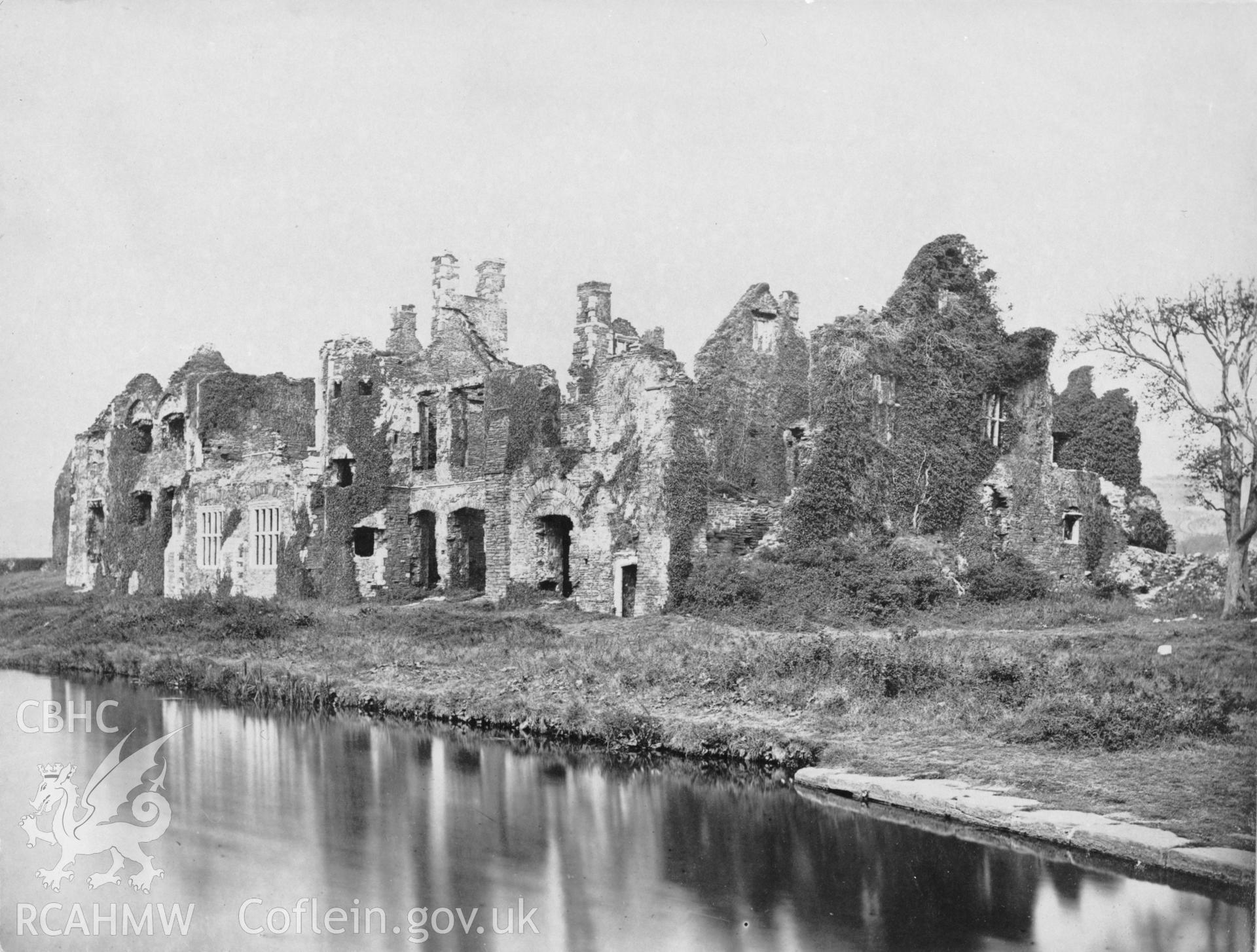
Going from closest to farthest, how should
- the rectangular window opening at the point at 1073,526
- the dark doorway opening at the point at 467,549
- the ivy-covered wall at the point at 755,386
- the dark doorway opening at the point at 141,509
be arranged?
the rectangular window opening at the point at 1073,526 → the ivy-covered wall at the point at 755,386 → the dark doorway opening at the point at 467,549 → the dark doorway opening at the point at 141,509

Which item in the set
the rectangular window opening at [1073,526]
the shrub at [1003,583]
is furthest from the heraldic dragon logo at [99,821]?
the rectangular window opening at [1073,526]

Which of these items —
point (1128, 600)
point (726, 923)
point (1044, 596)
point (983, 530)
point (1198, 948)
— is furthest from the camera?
point (983, 530)

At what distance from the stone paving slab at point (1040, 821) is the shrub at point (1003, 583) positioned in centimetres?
1498

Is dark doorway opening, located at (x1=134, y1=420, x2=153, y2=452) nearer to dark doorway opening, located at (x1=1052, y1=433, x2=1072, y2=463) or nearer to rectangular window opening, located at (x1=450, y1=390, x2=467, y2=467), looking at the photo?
rectangular window opening, located at (x1=450, y1=390, x2=467, y2=467)

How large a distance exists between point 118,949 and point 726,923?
4.74 metres

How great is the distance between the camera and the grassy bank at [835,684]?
1345cm

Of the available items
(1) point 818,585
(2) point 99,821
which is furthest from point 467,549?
(2) point 99,821

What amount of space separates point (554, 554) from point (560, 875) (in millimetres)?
21476

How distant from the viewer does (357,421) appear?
121 feet

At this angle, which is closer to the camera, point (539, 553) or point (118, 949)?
point (118, 949)

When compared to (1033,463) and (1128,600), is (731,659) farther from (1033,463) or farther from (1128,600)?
(1033,463)

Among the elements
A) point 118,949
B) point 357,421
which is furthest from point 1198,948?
point 357,421

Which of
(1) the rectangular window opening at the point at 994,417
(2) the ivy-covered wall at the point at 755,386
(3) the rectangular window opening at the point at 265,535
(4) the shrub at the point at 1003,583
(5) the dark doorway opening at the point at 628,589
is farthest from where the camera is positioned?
(3) the rectangular window opening at the point at 265,535

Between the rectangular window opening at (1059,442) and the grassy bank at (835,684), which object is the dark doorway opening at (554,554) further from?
the rectangular window opening at (1059,442)
